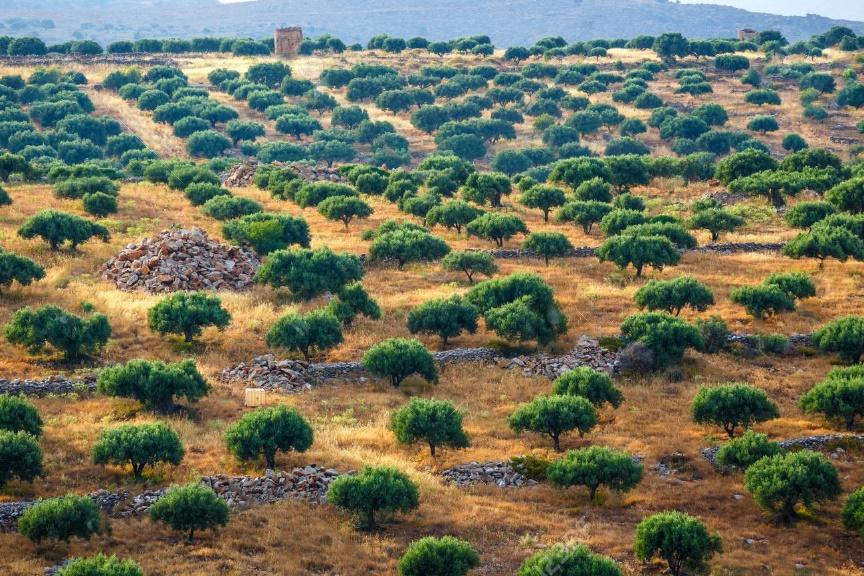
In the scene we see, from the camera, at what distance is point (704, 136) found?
130375 millimetres

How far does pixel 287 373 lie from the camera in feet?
155

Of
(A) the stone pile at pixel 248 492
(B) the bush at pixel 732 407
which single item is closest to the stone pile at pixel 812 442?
(B) the bush at pixel 732 407

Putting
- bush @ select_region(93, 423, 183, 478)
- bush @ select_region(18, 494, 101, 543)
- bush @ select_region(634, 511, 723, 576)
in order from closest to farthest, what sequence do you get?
bush @ select_region(634, 511, 723, 576), bush @ select_region(18, 494, 101, 543), bush @ select_region(93, 423, 183, 478)

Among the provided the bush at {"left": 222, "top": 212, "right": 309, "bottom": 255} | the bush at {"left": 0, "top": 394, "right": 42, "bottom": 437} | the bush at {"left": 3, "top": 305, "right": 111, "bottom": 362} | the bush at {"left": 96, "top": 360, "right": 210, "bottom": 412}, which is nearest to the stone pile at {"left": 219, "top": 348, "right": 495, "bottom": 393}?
the bush at {"left": 96, "top": 360, "right": 210, "bottom": 412}

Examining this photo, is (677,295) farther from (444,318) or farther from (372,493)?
(372,493)

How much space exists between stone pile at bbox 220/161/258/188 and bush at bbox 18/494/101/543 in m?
63.8

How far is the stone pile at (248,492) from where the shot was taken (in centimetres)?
3406

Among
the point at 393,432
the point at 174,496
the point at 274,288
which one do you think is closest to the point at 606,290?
the point at 274,288

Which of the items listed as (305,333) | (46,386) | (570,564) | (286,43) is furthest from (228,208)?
(286,43)

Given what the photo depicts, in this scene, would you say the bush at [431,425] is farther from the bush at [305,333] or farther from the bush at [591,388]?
the bush at [305,333]

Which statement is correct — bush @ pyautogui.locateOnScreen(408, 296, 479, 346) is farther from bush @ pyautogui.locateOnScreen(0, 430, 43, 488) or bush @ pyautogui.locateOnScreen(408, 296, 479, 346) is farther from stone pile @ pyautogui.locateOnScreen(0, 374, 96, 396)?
bush @ pyautogui.locateOnScreen(0, 430, 43, 488)

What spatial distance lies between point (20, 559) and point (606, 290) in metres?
38.4

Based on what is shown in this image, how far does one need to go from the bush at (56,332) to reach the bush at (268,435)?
12.8 metres

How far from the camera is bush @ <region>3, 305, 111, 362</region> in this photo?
46.9 m
